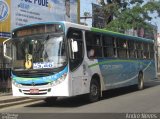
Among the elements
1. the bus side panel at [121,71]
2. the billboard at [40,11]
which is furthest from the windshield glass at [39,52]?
the billboard at [40,11]

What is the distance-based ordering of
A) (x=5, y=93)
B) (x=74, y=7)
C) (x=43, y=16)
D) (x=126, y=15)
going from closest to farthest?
(x=5, y=93) < (x=43, y=16) < (x=74, y=7) < (x=126, y=15)

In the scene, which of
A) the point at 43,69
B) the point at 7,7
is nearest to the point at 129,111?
the point at 43,69

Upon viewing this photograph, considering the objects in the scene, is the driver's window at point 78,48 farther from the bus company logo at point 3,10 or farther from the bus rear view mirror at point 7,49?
the bus company logo at point 3,10

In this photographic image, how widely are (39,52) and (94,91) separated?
3.04 m

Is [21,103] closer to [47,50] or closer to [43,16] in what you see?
[47,50]

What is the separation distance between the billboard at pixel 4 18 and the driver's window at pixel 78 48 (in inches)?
203

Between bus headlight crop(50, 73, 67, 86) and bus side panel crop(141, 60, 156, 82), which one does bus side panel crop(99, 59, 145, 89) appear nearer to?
bus side panel crop(141, 60, 156, 82)

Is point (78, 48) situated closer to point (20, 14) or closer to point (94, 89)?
point (94, 89)

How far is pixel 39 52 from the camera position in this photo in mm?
14812

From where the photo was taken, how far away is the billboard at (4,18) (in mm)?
19547

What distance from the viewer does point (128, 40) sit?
20922mm

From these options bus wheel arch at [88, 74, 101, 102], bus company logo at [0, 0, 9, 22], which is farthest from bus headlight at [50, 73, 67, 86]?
bus company logo at [0, 0, 9, 22]

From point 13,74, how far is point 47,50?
5.38 ft

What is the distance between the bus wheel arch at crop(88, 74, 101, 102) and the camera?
1633 centimetres
